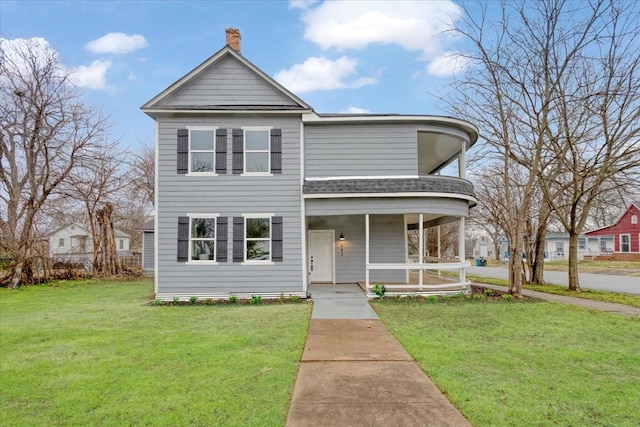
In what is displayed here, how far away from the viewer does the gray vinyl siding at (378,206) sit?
36.7ft

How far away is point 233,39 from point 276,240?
7166 mm

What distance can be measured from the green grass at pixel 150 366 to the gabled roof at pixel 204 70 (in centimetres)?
619

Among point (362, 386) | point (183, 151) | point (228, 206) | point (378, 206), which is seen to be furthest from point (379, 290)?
point (183, 151)

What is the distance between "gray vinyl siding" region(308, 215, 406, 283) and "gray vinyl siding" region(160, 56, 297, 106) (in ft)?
15.1

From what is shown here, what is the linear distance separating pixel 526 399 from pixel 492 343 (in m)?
2.40

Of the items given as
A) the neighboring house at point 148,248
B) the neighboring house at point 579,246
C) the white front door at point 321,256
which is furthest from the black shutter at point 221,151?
the neighboring house at point 579,246

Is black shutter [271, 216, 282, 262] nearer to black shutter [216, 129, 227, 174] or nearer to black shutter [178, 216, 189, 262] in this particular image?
black shutter [216, 129, 227, 174]

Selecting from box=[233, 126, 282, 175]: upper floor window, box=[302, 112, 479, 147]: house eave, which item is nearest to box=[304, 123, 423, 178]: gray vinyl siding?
box=[302, 112, 479, 147]: house eave

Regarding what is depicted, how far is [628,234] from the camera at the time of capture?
34.7 metres

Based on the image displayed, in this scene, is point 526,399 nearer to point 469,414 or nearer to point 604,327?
point 469,414

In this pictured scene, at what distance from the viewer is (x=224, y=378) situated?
449cm

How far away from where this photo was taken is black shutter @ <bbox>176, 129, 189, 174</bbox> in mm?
11219

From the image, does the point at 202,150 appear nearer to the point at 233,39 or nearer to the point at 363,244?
the point at 233,39

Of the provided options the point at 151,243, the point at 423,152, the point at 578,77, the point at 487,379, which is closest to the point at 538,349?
the point at 487,379
